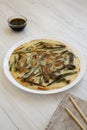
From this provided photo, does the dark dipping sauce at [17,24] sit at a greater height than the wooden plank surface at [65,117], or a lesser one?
greater

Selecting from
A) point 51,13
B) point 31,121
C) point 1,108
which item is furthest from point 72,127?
point 51,13

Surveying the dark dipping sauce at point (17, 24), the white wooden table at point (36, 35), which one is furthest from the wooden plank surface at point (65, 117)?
the dark dipping sauce at point (17, 24)

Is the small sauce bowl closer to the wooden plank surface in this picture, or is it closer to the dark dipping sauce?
the dark dipping sauce

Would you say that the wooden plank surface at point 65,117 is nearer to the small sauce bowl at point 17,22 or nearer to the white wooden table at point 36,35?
the white wooden table at point 36,35

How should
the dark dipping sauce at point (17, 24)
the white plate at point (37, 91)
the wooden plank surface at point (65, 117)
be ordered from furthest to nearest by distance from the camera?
the dark dipping sauce at point (17, 24), the white plate at point (37, 91), the wooden plank surface at point (65, 117)

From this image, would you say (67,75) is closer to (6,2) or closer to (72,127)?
(72,127)

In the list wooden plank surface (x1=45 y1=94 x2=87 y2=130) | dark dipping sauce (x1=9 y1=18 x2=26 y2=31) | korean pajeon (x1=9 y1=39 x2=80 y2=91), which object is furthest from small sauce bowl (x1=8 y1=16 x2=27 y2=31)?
wooden plank surface (x1=45 y1=94 x2=87 y2=130)

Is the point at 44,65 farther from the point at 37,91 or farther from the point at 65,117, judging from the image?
the point at 65,117
